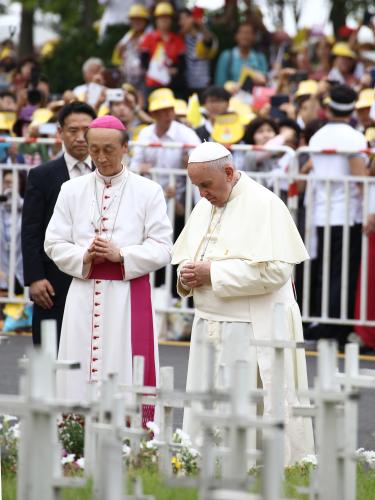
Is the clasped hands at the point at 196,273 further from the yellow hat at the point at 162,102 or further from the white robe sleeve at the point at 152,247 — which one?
the yellow hat at the point at 162,102

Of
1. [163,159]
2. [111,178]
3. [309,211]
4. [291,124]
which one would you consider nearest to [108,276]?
[111,178]

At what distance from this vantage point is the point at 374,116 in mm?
13797

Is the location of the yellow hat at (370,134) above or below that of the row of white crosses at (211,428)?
above

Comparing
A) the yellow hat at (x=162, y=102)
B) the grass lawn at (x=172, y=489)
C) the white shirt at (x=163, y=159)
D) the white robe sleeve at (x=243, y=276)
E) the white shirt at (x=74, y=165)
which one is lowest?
the grass lawn at (x=172, y=489)

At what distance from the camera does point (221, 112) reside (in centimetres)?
1455

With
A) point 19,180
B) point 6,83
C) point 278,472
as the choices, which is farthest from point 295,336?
point 6,83

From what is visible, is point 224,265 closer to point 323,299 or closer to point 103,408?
point 103,408

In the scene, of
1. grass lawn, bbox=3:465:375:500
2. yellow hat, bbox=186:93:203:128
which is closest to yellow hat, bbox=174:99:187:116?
yellow hat, bbox=186:93:203:128

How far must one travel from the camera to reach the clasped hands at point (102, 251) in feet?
26.0

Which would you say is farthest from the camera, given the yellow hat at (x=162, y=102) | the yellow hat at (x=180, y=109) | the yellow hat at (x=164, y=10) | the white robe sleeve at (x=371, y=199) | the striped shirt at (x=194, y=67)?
the striped shirt at (x=194, y=67)

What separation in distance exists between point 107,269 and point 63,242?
0.29 m

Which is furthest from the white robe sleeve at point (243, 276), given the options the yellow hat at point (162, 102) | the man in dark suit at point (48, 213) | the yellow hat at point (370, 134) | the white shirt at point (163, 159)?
the yellow hat at point (162, 102)

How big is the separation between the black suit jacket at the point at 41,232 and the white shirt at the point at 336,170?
4313 millimetres

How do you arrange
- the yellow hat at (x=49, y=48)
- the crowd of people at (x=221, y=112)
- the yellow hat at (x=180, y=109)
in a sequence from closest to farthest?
the crowd of people at (x=221, y=112) < the yellow hat at (x=180, y=109) < the yellow hat at (x=49, y=48)
